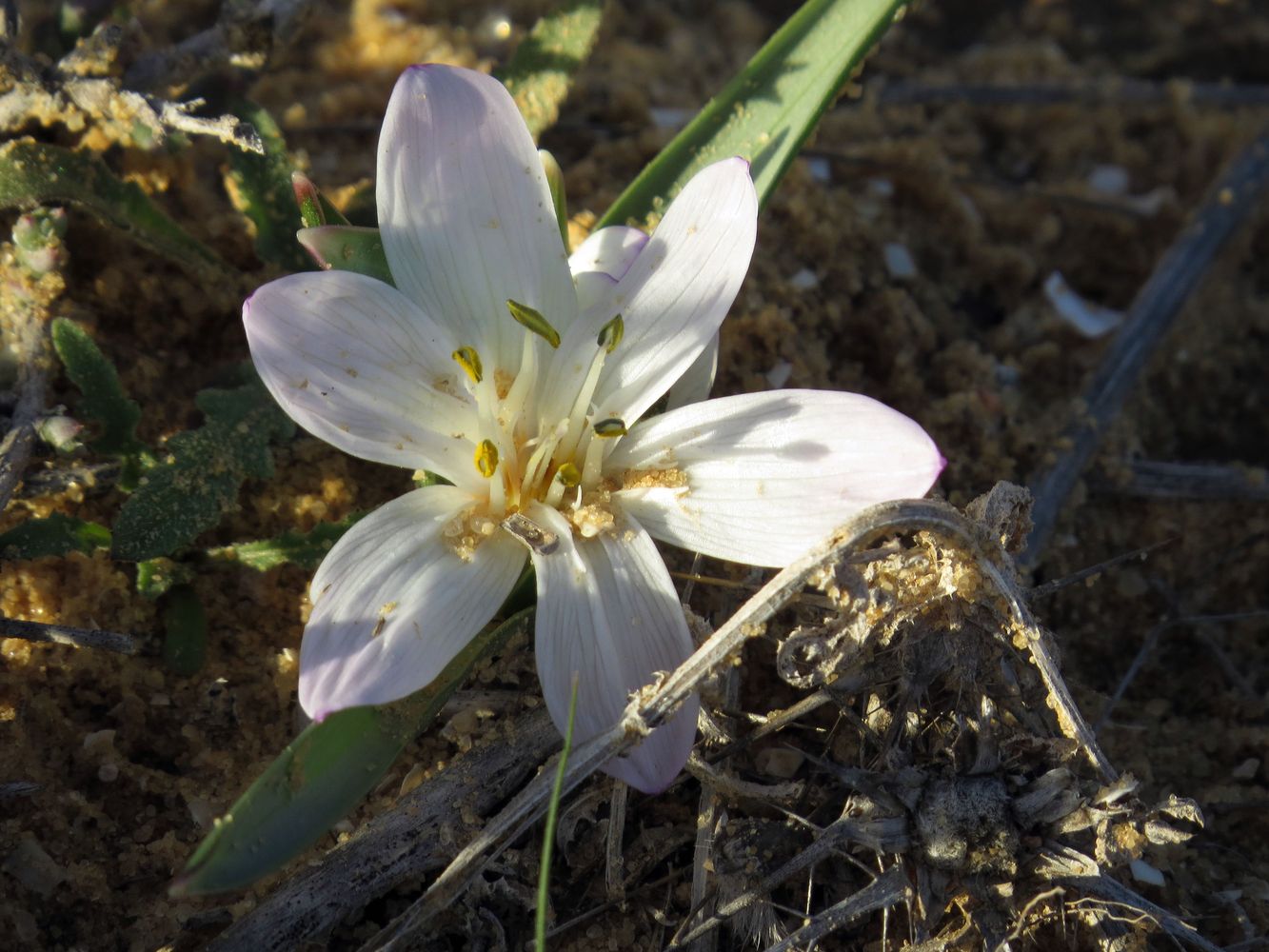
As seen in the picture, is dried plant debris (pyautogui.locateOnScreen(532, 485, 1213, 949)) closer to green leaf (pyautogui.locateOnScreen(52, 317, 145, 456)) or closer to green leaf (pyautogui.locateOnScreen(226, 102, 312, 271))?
green leaf (pyautogui.locateOnScreen(52, 317, 145, 456))

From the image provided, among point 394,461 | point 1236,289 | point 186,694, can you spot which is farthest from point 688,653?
point 1236,289

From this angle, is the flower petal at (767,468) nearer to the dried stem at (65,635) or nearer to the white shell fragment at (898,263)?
the dried stem at (65,635)

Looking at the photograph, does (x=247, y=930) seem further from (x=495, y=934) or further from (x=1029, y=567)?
(x=1029, y=567)

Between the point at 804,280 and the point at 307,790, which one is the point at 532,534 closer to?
the point at 307,790

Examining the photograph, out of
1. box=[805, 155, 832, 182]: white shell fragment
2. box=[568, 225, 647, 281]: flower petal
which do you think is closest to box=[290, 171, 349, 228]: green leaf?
box=[568, 225, 647, 281]: flower petal

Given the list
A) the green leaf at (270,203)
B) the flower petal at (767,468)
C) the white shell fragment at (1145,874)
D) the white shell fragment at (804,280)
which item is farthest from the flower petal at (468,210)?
the white shell fragment at (1145,874)
